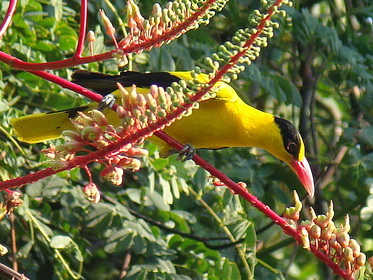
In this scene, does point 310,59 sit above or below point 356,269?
below

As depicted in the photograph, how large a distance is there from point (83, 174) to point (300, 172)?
0.98 metres

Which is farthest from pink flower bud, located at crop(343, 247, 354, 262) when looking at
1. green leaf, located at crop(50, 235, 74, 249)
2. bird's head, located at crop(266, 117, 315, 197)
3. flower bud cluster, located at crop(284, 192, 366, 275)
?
green leaf, located at crop(50, 235, 74, 249)

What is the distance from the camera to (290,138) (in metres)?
2.62

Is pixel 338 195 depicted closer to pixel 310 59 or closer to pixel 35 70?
pixel 310 59

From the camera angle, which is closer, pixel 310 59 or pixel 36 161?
pixel 36 161

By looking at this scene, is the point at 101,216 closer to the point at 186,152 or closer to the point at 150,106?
the point at 186,152

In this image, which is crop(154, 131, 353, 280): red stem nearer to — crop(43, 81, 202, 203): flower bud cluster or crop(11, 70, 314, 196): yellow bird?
crop(43, 81, 202, 203): flower bud cluster

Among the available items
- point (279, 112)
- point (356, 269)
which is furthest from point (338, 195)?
point (356, 269)

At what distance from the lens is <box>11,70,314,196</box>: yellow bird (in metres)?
2.38

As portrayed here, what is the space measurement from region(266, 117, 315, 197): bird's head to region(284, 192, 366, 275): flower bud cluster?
1157 mm

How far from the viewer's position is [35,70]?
120 cm

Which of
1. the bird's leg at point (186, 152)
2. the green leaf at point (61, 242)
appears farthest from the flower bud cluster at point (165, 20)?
the green leaf at point (61, 242)

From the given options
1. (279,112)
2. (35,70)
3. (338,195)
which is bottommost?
(338,195)

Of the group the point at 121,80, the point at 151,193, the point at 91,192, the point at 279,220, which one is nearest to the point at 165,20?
the point at 91,192
